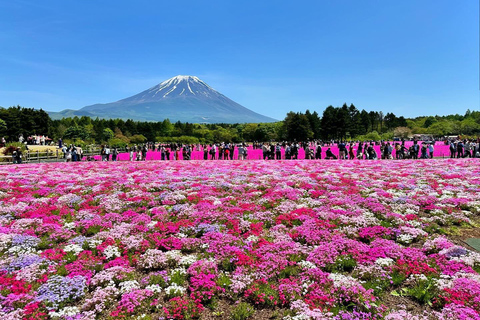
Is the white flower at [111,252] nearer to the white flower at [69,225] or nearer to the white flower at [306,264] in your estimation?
the white flower at [69,225]

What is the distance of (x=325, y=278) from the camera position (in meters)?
6.43

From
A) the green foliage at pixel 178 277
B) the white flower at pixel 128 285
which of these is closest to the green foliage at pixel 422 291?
the green foliage at pixel 178 277

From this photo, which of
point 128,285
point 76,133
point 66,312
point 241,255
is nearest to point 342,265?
point 241,255

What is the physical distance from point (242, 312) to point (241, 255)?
212 centimetres

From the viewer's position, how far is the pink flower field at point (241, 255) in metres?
5.59

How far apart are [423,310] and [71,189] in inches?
670

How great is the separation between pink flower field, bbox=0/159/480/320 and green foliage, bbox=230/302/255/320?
27mm

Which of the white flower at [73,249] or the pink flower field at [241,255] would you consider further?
the white flower at [73,249]

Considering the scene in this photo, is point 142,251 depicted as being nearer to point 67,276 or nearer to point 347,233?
point 67,276

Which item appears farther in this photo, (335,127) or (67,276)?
(335,127)

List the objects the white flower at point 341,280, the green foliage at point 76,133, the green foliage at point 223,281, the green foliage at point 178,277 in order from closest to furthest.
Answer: the white flower at point 341,280, the green foliage at point 223,281, the green foliage at point 178,277, the green foliage at point 76,133

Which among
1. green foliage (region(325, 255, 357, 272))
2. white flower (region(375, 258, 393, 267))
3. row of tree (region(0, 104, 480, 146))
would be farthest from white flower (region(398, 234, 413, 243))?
row of tree (region(0, 104, 480, 146))

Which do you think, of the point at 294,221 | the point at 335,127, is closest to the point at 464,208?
the point at 294,221

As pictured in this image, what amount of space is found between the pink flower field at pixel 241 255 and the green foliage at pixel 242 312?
0.09 feet
